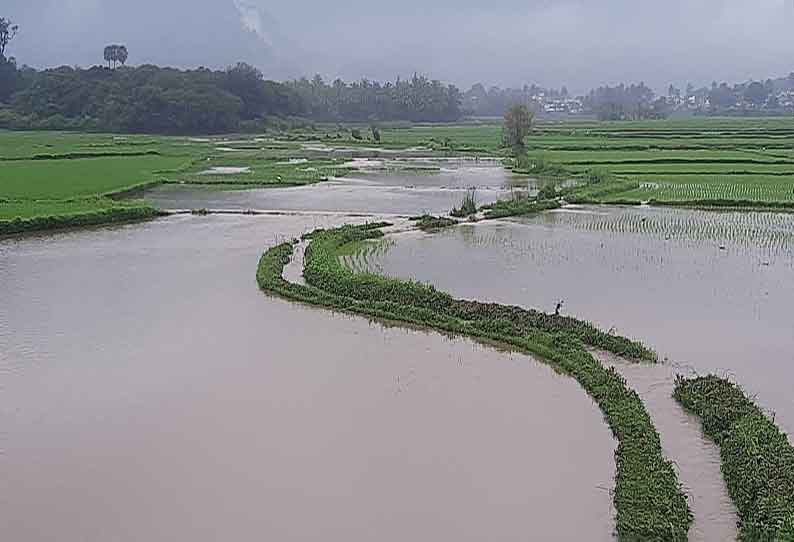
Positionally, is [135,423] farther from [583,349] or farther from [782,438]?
[782,438]

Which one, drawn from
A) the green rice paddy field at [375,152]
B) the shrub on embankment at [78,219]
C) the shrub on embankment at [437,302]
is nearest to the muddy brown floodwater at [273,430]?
the shrub on embankment at [437,302]

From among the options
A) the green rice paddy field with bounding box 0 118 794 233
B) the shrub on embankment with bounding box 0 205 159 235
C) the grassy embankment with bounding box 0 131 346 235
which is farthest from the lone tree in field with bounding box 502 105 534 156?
the shrub on embankment with bounding box 0 205 159 235

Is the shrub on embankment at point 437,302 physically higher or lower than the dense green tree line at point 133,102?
lower

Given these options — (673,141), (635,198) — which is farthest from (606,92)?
(635,198)

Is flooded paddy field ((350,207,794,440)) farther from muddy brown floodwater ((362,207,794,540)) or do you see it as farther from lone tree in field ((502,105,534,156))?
lone tree in field ((502,105,534,156))

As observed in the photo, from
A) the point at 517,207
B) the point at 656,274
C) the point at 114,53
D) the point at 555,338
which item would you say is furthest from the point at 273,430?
the point at 114,53

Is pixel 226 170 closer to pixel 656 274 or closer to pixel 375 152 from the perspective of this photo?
pixel 375 152

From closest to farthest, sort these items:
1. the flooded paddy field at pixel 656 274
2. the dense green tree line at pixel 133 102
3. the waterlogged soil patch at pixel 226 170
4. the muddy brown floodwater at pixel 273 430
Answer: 1. the muddy brown floodwater at pixel 273 430
2. the flooded paddy field at pixel 656 274
3. the waterlogged soil patch at pixel 226 170
4. the dense green tree line at pixel 133 102

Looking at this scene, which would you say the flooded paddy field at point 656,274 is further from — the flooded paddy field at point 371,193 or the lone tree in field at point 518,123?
the lone tree in field at point 518,123
